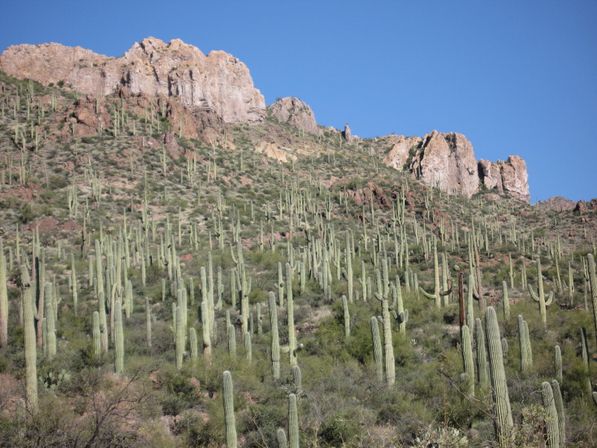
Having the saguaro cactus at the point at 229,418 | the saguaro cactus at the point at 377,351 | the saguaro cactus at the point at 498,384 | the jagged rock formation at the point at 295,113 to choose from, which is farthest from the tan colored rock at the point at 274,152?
the saguaro cactus at the point at 498,384

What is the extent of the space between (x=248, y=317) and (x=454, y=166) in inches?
2677

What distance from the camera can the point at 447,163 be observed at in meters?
81.0

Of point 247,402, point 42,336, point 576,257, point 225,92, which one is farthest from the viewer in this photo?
point 225,92

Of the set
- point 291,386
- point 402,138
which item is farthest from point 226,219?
point 402,138

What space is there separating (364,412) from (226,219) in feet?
92.0

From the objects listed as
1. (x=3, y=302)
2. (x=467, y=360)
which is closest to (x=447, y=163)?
(x=467, y=360)

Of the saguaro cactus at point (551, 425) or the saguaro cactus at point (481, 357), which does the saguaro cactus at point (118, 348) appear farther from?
the saguaro cactus at point (551, 425)

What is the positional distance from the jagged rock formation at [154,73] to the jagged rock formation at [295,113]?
190 inches

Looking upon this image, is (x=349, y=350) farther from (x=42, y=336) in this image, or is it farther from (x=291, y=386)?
(x=42, y=336)

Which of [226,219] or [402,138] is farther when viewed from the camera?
[402,138]

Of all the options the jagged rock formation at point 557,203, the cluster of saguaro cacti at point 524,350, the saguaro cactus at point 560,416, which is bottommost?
the saguaro cactus at point 560,416

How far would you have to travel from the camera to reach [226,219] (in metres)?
39.0

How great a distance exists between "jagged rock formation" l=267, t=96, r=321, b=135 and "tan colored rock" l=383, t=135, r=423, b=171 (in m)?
11.6

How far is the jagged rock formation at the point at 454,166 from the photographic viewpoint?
258 ft
